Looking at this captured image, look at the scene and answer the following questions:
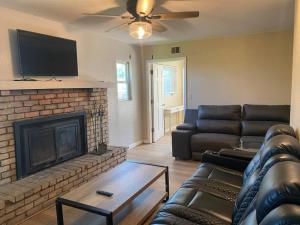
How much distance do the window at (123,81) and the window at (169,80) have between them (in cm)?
166

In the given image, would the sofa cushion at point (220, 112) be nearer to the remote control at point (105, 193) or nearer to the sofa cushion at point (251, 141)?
the sofa cushion at point (251, 141)

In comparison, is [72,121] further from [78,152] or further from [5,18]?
[5,18]

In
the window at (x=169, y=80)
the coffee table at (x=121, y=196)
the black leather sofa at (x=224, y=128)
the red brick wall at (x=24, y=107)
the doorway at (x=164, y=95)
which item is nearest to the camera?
the coffee table at (x=121, y=196)

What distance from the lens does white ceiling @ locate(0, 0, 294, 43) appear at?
9.17ft

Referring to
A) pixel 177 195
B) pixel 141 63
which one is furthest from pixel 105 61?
pixel 177 195

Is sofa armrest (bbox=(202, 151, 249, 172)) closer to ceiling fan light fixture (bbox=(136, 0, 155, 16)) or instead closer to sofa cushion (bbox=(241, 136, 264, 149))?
sofa cushion (bbox=(241, 136, 264, 149))

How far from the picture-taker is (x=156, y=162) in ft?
14.6

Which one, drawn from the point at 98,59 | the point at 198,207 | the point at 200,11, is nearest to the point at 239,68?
the point at 200,11

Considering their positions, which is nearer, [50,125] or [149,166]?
[149,166]

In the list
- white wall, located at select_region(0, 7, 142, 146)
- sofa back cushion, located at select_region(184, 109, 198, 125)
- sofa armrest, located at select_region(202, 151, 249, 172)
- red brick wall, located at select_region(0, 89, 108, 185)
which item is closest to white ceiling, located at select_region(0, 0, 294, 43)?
white wall, located at select_region(0, 7, 142, 146)

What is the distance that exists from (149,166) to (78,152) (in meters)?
1.44

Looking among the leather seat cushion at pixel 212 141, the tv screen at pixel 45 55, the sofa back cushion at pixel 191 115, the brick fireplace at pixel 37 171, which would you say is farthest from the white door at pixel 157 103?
the tv screen at pixel 45 55

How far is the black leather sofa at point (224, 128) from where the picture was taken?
4121mm

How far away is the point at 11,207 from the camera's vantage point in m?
2.46
